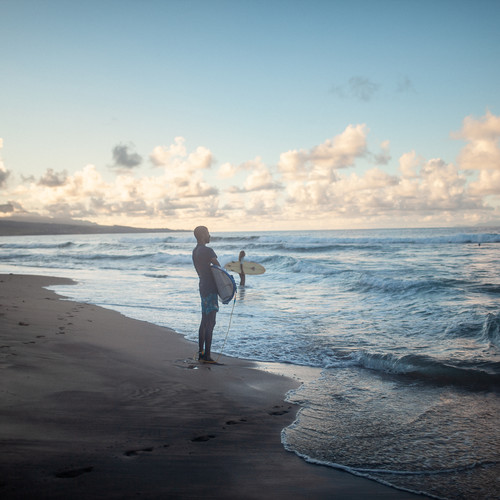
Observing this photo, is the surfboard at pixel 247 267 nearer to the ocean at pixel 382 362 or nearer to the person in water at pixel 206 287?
the ocean at pixel 382 362

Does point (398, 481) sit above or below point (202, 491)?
below

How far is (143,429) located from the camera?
3.59 meters

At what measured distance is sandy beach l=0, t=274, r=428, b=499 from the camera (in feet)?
8.86

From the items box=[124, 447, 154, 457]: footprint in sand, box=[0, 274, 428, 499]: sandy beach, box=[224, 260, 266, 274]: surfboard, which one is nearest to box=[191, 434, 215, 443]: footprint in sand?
box=[0, 274, 428, 499]: sandy beach

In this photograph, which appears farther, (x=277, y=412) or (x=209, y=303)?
(x=209, y=303)

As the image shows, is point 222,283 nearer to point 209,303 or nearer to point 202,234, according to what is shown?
point 209,303

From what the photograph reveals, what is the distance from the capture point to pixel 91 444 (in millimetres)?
3145

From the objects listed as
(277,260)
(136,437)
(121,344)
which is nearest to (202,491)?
(136,437)

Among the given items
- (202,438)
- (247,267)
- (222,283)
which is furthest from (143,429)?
(247,267)

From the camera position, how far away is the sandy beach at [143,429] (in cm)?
270

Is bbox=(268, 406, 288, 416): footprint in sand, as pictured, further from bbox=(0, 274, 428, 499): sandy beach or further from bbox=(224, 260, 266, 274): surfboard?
bbox=(224, 260, 266, 274): surfboard

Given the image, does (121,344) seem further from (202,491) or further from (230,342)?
(202,491)

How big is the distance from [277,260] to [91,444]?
28.2m

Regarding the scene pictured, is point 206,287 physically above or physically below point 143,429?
above
